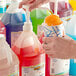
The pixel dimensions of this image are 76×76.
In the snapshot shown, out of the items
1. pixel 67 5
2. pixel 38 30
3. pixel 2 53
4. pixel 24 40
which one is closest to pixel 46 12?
pixel 38 30

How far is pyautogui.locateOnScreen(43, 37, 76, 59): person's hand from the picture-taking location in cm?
77

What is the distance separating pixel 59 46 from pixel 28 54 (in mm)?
129

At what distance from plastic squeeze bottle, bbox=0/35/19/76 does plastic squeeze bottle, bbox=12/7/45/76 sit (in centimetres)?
5

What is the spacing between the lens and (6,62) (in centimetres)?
73

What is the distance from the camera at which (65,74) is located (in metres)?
0.92

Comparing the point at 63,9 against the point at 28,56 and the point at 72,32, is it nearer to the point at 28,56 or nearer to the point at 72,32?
the point at 72,32

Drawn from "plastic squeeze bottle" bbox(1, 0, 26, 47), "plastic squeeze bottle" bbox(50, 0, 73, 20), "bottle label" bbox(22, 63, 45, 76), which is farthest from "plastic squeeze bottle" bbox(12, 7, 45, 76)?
"plastic squeeze bottle" bbox(50, 0, 73, 20)

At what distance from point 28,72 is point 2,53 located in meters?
0.14

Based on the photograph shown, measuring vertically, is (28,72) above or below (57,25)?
below

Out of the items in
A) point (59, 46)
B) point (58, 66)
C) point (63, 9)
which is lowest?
point (58, 66)

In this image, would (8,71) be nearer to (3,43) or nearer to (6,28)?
(3,43)

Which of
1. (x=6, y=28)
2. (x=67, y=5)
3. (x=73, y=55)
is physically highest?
(x=67, y=5)

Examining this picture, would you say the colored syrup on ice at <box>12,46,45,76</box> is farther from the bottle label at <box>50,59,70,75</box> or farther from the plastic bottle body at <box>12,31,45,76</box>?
the bottle label at <box>50,59,70,75</box>

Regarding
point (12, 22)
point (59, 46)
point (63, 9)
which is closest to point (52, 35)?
point (59, 46)
